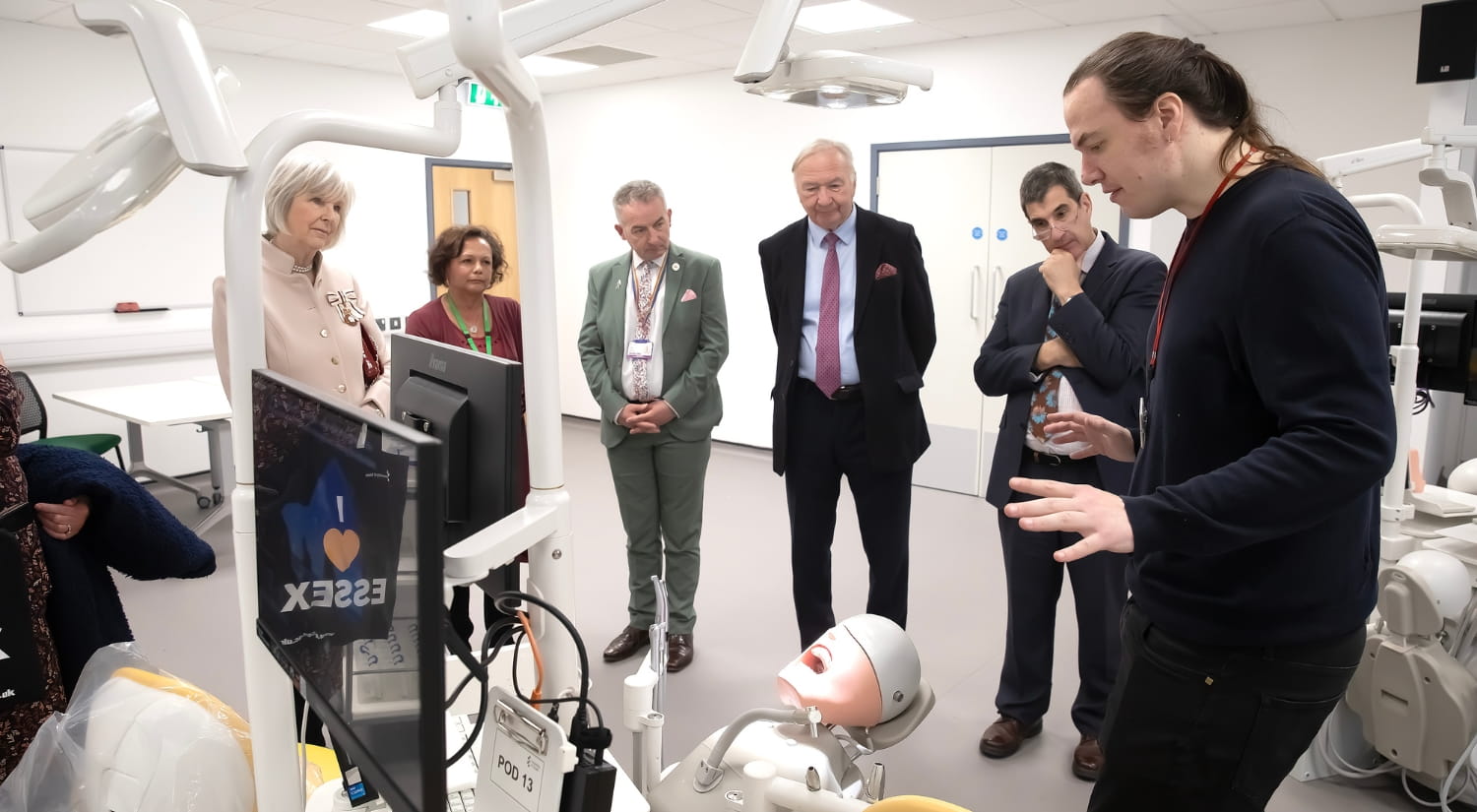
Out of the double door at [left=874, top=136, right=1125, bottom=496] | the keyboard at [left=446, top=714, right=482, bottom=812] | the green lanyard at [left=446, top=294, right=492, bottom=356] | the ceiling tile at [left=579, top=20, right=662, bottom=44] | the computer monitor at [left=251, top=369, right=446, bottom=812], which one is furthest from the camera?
the double door at [left=874, top=136, right=1125, bottom=496]

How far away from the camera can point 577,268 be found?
297 inches

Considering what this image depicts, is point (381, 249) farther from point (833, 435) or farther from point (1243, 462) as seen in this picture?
point (1243, 462)

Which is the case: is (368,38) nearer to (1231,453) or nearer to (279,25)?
(279,25)

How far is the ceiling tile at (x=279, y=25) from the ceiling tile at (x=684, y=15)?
169 cm

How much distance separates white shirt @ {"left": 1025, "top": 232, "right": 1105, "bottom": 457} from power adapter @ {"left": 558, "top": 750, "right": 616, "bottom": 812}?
171 centimetres

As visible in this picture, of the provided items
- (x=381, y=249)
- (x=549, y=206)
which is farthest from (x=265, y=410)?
(x=381, y=249)

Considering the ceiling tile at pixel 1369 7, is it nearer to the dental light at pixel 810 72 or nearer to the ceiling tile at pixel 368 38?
the dental light at pixel 810 72

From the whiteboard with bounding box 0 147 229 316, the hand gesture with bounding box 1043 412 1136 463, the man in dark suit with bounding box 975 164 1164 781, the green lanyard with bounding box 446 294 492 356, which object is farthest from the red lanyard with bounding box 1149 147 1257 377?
the whiteboard with bounding box 0 147 229 316

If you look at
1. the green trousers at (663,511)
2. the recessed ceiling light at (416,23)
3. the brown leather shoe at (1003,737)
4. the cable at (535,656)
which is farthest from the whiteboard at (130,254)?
the cable at (535,656)

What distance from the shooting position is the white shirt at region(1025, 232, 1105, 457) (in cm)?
239

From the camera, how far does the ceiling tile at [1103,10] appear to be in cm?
458

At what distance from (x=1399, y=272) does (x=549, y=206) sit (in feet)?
16.9

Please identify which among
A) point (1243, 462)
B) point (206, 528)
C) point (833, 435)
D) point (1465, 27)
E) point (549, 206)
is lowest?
point (206, 528)

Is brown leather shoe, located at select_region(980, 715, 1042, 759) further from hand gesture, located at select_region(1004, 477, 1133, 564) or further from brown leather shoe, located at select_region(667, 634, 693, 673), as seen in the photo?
hand gesture, located at select_region(1004, 477, 1133, 564)
